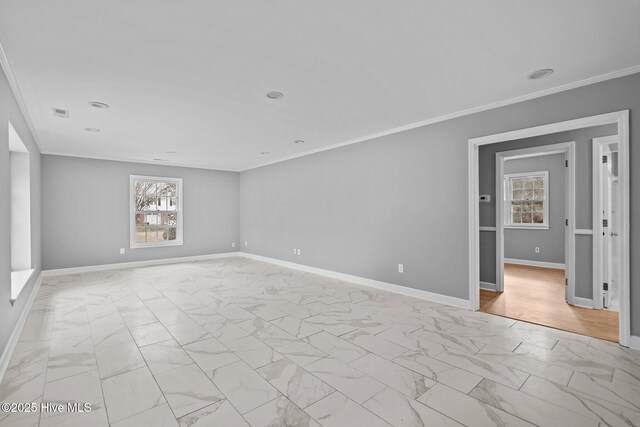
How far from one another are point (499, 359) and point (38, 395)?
136 inches

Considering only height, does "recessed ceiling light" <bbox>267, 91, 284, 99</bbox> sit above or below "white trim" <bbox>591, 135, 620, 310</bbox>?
above

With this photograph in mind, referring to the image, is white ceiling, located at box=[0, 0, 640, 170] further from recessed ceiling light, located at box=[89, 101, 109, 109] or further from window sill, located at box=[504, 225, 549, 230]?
window sill, located at box=[504, 225, 549, 230]

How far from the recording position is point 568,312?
386 centimetres

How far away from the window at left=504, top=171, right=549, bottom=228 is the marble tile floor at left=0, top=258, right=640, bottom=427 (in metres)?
4.94

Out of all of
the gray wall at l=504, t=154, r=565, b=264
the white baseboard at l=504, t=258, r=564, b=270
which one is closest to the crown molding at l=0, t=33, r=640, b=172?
the gray wall at l=504, t=154, r=565, b=264

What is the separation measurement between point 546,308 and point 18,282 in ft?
21.4

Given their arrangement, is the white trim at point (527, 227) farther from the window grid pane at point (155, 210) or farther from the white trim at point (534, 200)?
the window grid pane at point (155, 210)

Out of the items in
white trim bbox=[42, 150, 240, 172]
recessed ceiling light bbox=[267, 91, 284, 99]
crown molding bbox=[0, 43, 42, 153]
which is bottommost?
white trim bbox=[42, 150, 240, 172]

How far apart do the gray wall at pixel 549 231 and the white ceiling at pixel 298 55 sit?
4.93 meters

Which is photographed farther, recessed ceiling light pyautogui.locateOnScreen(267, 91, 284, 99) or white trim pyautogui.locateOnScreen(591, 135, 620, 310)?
white trim pyautogui.locateOnScreen(591, 135, 620, 310)

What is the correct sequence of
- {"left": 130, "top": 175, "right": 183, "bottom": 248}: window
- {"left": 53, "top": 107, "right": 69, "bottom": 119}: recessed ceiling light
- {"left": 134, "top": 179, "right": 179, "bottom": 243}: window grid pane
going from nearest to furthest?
{"left": 53, "top": 107, "right": 69, "bottom": 119}: recessed ceiling light < {"left": 130, "top": 175, "right": 183, "bottom": 248}: window < {"left": 134, "top": 179, "right": 179, "bottom": 243}: window grid pane

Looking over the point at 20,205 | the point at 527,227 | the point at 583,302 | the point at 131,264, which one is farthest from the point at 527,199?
the point at 20,205

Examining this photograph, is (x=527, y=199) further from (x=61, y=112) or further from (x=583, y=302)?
(x=61, y=112)

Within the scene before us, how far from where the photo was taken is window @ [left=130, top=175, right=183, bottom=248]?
7.32 meters
